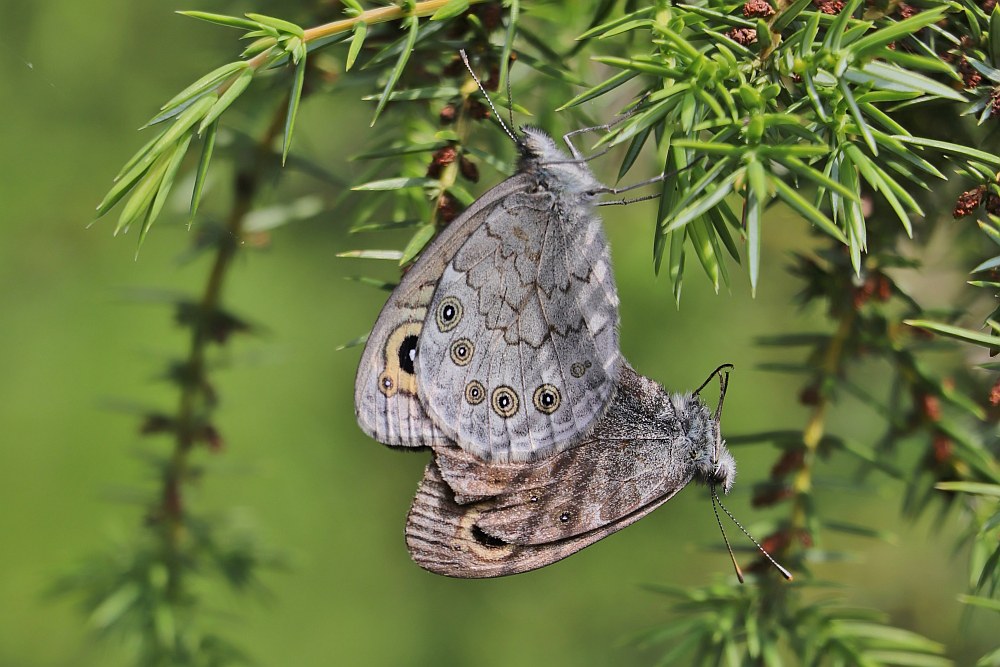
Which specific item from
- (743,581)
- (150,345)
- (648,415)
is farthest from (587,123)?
(150,345)

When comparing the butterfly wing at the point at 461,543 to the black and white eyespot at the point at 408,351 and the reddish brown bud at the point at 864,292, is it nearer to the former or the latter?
the black and white eyespot at the point at 408,351

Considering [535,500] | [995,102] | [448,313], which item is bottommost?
[535,500]

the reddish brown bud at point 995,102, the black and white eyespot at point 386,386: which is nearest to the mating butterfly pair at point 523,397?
the black and white eyespot at point 386,386

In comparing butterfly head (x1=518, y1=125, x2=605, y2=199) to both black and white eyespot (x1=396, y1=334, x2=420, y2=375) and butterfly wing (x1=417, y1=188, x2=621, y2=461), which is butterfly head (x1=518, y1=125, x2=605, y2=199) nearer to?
butterfly wing (x1=417, y1=188, x2=621, y2=461)

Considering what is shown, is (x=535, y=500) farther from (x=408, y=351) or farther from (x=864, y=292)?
(x=864, y=292)

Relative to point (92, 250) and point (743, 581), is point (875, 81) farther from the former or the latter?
point (92, 250)

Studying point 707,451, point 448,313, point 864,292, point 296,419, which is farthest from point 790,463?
point 296,419

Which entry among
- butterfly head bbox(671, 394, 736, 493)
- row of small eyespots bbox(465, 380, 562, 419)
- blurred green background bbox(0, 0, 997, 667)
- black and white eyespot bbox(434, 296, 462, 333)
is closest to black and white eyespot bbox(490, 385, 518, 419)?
row of small eyespots bbox(465, 380, 562, 419)
